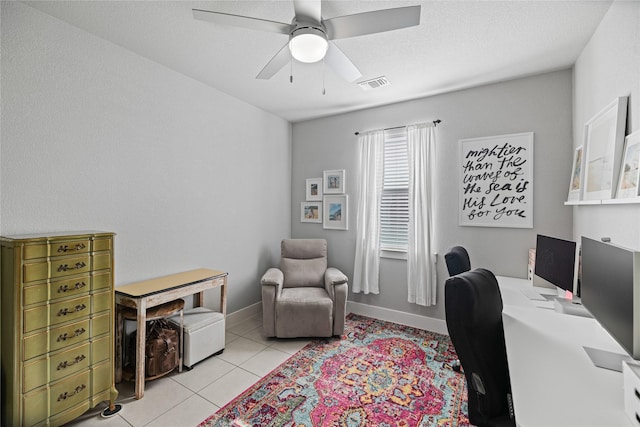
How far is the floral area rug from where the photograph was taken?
1.86m

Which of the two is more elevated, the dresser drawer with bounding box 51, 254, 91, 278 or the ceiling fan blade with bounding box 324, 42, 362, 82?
the ceiling fan blade with bounding box 324, 42, 362, 82

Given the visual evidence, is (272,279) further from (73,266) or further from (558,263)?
(558,263)

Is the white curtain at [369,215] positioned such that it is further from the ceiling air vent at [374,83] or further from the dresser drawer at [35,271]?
the dresser drawer at [35,271]

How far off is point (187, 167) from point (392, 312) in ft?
9.55

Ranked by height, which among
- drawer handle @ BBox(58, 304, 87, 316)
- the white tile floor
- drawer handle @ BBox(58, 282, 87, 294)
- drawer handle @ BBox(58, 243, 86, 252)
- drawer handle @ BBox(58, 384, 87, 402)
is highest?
drawer handle @ BBox(58, 243, 86, 252)

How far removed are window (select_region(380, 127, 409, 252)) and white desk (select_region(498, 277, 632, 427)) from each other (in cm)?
182

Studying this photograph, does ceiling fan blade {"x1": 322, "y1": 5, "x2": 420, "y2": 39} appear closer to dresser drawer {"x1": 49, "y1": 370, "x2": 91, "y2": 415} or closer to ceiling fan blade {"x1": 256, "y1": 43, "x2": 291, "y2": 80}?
ceiling fan blade {"x1": 256, "y1": 43, "x2": 291, "y2": 80}

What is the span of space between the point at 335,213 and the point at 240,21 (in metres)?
2.63

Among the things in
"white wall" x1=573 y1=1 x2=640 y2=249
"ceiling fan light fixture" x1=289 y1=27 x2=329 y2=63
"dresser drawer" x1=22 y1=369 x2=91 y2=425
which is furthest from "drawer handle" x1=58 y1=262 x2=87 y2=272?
"white wall" x1=573 y1=1 x2=640 y2=249

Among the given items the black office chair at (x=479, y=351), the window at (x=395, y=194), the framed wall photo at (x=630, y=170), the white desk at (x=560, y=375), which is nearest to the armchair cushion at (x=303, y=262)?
the window at (x=395, y=194)

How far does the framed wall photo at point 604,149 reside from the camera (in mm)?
1614

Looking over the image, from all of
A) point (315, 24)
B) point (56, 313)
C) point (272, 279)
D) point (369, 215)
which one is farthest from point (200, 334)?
point (315, 24)

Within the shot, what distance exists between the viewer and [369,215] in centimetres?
359

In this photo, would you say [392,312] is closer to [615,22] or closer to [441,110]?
[441,110]
